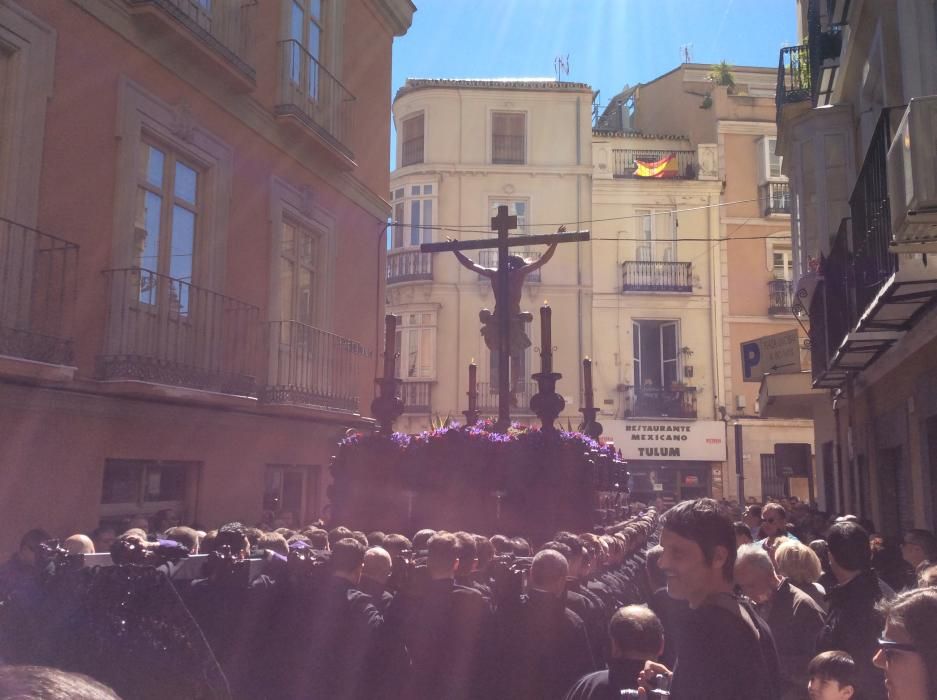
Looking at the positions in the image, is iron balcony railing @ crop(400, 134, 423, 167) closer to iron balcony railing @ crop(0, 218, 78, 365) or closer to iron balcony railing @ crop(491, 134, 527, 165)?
iron balcony railing @ crop(491, 134, 527, 165)

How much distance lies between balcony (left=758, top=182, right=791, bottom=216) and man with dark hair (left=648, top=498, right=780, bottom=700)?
25339 millimetres

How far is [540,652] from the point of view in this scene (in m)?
4.14

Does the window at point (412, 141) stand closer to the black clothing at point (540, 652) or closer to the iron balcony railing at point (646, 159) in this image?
the iron balcony railing at point (646, 159)

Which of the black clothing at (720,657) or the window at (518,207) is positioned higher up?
the window at (518,207)

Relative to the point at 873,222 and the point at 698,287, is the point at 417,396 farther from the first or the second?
the point at 873,222

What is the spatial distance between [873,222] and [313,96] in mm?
7620

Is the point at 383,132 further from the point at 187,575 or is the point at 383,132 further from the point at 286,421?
the point at 187,575

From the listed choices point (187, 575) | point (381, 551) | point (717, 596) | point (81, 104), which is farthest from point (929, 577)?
point (81, 104)

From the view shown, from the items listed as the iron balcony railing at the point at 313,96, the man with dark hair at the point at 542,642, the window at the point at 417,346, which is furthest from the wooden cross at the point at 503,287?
the window at the point at 417,346

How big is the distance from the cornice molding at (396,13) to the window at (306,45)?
1975 millimetres

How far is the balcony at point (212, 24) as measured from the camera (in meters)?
8.88

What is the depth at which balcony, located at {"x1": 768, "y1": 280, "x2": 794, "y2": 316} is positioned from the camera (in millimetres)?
26266

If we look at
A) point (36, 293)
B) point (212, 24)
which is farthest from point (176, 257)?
point (212, 24)

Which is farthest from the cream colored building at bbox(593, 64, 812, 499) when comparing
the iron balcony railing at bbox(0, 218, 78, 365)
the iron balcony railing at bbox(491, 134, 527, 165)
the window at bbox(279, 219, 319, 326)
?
the iron balcony railing at bbox(0, 218, 78, 365)
